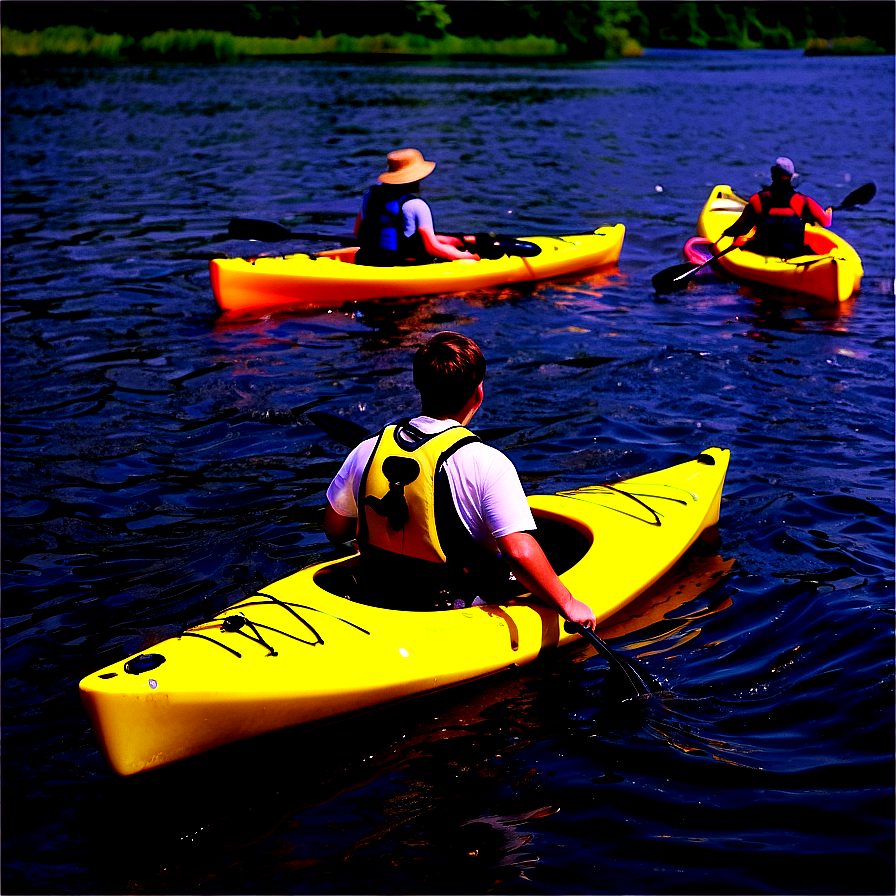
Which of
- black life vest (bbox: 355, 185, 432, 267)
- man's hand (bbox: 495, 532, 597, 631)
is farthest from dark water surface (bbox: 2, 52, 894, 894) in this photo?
black life vest (bbox: 355, 185, 432, 267)

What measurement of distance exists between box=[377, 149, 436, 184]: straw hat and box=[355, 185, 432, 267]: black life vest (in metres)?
0.42

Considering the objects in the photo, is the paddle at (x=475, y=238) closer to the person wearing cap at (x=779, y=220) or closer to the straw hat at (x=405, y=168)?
the straw hat at (x=405, y=168)

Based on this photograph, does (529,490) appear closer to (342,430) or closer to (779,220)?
(342,430)

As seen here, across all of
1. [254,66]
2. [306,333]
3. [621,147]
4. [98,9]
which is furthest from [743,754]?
[98,9]

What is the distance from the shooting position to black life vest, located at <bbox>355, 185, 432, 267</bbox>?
8406 mm

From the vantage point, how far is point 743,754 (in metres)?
3.37

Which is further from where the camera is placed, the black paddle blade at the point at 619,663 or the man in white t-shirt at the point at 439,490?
the black paddle blade at the point at 619,663

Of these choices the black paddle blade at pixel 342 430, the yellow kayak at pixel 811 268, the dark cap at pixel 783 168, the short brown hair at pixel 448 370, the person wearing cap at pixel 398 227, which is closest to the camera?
the short brown hair at pixel 448 370

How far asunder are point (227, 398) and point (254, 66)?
31.8m

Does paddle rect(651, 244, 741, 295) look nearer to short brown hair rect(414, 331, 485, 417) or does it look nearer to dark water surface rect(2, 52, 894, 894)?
dark water surface rect(2, 52, 894, 894)

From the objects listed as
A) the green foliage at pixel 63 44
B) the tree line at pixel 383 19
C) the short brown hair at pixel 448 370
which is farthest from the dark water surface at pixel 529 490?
the tree line at pixel 383 19

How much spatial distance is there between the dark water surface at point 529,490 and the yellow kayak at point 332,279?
17 centimetres

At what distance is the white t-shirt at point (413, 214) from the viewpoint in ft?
27.1

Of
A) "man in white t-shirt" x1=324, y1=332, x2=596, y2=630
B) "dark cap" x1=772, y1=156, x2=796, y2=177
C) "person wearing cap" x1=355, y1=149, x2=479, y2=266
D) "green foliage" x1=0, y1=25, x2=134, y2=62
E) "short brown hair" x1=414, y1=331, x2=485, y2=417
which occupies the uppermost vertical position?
"green foliage" x1=0, y1=25, x2=134, y2=62
